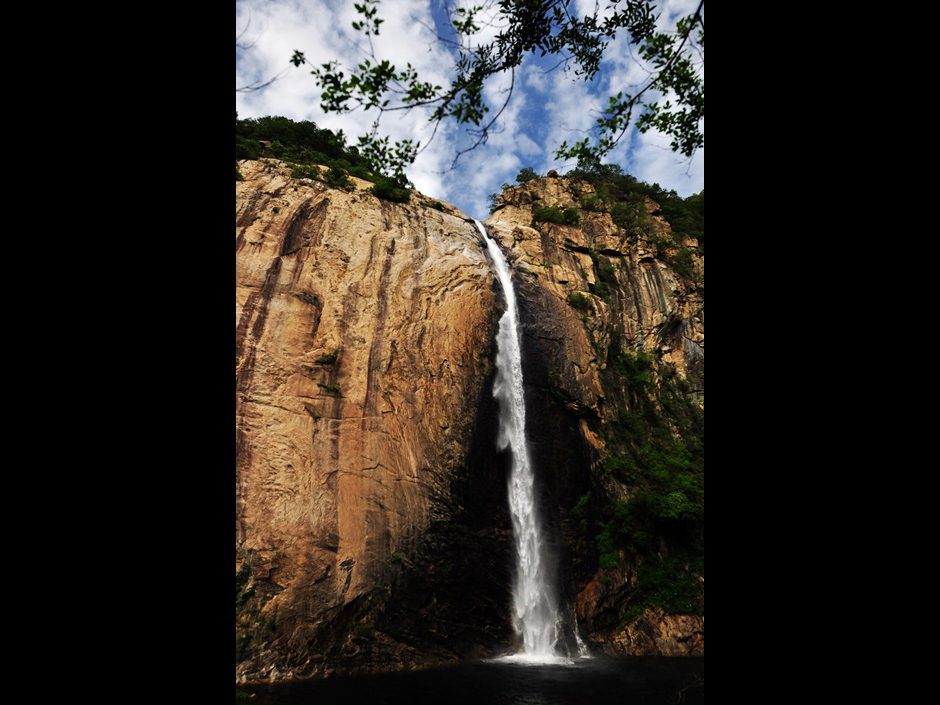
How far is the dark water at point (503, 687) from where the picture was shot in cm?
728

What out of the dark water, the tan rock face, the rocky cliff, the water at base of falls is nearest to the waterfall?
the water at base of falls

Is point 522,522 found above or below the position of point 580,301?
below

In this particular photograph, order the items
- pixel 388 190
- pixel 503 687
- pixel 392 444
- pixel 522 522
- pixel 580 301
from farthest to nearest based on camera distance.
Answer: pixel 580 301
pixel 388 190
pixel 522 522
pixel 392 444
pixel 503 687

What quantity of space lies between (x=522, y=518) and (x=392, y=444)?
12.0 ft

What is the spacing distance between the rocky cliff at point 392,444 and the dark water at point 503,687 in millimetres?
586

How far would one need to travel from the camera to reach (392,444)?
10594 millimetres

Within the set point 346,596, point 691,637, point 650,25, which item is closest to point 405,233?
point 346,596

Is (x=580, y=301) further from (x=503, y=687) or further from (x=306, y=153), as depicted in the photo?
(x=503, y=687)

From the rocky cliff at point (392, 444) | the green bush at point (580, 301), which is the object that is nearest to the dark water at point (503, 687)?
the rocky cliff at point (392, 444)

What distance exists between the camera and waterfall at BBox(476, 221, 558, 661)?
412 inches

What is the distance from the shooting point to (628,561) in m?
12.1

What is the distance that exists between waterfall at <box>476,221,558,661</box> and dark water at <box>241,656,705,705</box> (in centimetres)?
109

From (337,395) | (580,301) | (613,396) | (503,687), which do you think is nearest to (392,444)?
(337,395)
